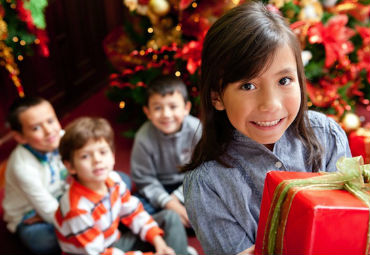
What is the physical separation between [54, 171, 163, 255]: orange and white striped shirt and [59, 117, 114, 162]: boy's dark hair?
11 cm

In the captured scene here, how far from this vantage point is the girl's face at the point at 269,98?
2.21 feet

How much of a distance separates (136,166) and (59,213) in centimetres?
49


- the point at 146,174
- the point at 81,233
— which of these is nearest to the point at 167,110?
the point at 146,174

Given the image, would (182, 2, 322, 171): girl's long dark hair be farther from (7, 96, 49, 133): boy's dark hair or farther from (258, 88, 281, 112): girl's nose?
(7, 96, 49, 133): boy's dark hair

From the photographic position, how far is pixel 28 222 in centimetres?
168

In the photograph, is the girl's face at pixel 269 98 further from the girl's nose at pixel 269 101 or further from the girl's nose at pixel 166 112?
the girl's nose at pixel 166 112

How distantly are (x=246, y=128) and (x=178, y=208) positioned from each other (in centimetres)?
105

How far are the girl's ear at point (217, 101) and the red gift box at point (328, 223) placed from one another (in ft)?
0.87

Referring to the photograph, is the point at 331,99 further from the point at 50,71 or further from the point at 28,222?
the point at 50,71

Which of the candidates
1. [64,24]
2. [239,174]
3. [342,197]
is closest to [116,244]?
[239,174]

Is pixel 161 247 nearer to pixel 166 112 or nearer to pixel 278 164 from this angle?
pixel 166 112

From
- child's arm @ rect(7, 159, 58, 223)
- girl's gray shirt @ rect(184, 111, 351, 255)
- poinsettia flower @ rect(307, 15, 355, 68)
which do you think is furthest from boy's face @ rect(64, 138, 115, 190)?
poinsettia flower @ rect(307, 15, 355, 68)

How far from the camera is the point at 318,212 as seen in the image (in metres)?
0.52

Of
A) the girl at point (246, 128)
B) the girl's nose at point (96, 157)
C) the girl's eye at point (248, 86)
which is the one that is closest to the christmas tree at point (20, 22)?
the girl's nose at point (96, 157)
